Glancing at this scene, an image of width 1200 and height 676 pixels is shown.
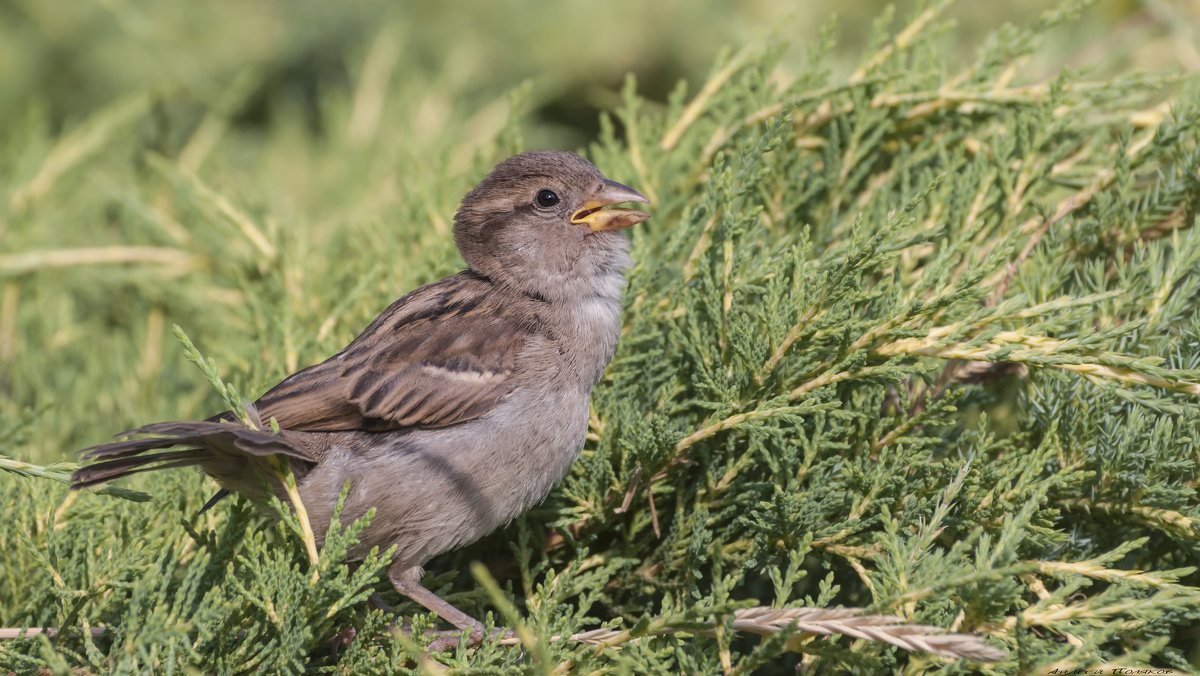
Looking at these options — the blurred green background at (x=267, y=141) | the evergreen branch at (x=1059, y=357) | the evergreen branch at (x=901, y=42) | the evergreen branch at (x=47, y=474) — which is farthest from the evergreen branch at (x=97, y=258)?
the evergreen branch at (x=1059, y=357)

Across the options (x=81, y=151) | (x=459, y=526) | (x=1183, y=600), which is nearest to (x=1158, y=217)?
(x=1183, y=600)

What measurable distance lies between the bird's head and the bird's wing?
205 millimetres

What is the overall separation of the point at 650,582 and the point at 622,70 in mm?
3948

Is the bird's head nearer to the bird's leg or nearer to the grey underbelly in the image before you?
the grey underbelly

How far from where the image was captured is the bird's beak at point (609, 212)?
290cm

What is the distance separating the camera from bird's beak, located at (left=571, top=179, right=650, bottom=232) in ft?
9.52

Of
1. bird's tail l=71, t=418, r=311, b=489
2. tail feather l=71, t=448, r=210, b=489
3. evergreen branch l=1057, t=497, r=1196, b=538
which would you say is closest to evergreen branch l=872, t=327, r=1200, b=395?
evergreen branch l=1057, t=497, r=1196, b=538

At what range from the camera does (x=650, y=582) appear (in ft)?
8.33

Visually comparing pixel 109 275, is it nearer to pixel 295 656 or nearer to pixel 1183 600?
pixel 295 656

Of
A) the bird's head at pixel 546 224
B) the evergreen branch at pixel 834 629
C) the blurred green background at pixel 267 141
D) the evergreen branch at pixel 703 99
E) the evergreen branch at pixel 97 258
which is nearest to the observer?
the evergreen branch at pixel 834 629

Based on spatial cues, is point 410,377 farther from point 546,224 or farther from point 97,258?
point 97,258

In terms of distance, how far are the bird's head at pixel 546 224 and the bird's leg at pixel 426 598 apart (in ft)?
2.79

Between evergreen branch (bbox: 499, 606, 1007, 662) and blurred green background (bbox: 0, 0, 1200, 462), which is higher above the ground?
blurred green background (bbox: 0, 0, 1200, 462)

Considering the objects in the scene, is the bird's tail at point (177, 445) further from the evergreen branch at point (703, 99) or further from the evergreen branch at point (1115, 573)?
the evergreen branch at point (703, 99)
